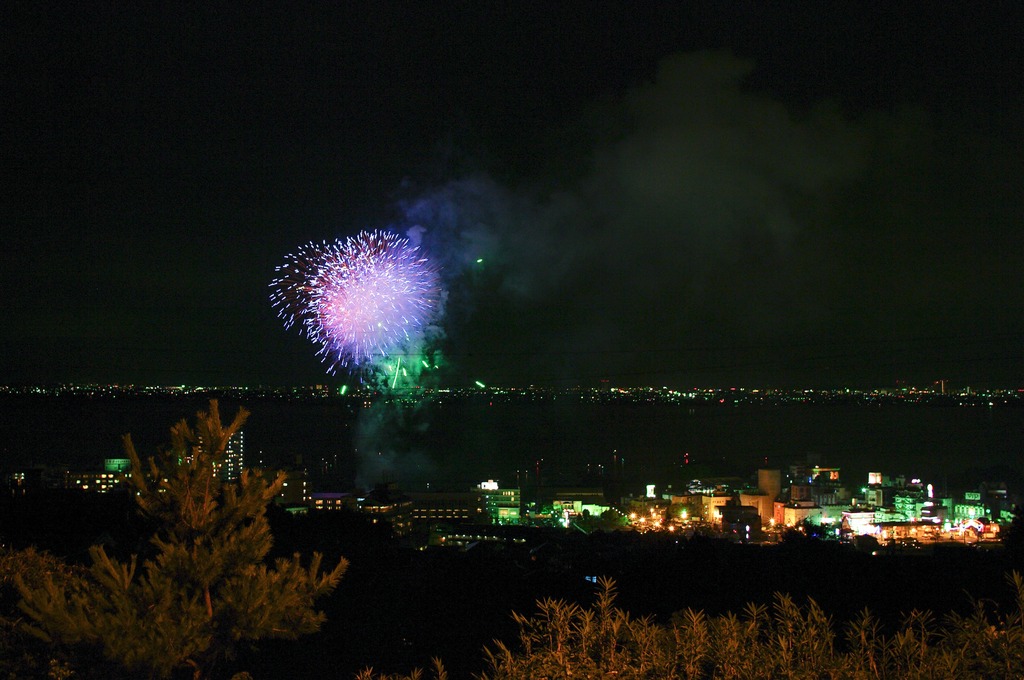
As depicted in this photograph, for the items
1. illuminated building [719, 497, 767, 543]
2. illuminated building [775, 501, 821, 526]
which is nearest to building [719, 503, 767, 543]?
illuminated building [719, 497, 767, 543]

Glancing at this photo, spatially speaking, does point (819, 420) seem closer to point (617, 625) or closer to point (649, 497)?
point (649, 497)

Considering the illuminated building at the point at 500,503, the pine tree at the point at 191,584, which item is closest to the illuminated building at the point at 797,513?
the illuminated building at the point at 500,503

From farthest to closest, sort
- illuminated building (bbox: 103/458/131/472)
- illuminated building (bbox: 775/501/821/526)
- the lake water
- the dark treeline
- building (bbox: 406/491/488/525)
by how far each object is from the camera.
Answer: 1. the lake water
2. building (bbox: 406/491/488/525)
3. illuminated building (bbox: 775/501/821/526)
4. the dark treeline
5. illuminated building (bbox: 103/458/131/472)

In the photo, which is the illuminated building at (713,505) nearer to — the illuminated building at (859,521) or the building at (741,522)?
the building at (741,522)

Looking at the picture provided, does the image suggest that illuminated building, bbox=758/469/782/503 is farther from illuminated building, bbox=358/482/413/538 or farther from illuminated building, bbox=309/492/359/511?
illuminated building, bbox=309/492/359/511

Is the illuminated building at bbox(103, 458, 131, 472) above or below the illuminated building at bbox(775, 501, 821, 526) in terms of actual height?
above

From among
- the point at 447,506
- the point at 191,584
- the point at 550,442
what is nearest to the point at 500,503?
the point at 447,506

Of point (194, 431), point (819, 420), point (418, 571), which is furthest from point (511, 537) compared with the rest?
point (819, 420)

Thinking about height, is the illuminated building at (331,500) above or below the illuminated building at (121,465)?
below

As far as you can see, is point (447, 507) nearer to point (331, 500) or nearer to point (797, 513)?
point (331, 500)

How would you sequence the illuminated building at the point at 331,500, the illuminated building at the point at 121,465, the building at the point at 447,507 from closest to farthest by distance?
the illuminated building at the point at 121,465, the illuminated building at the point at 331,500, the building at the point at 447,507
